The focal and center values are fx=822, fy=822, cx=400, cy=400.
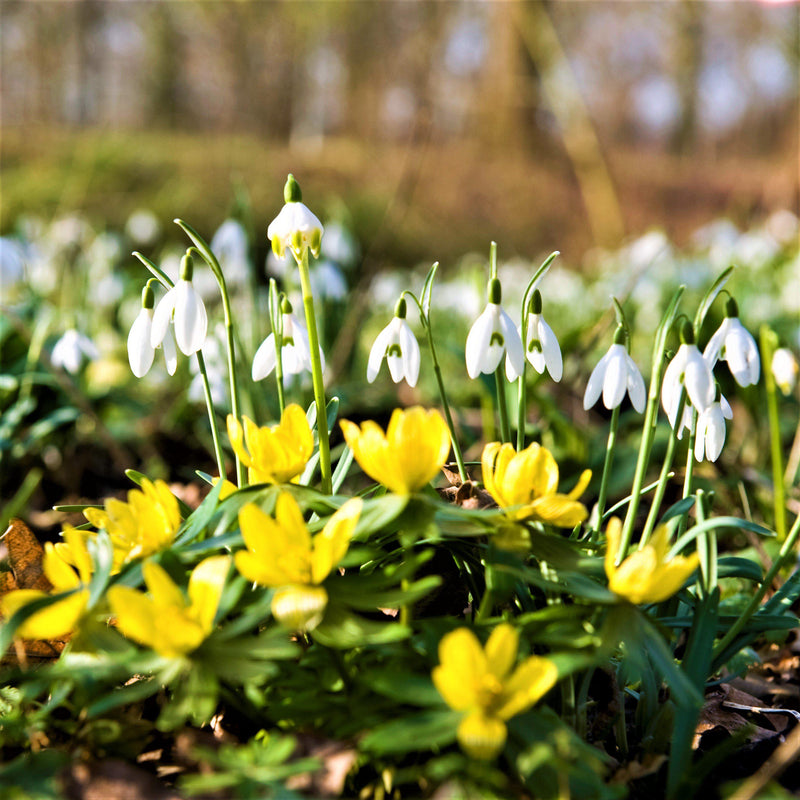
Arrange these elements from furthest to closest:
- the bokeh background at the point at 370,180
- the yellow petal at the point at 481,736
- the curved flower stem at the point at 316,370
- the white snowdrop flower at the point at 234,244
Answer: the bokeh background at the point at 370,180
the white snowdrop flower at the point at 234,244
the curved flower stem at the point at 316,370
the yellow petal at the point at 481,736

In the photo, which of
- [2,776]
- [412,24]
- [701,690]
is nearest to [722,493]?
[701,690]

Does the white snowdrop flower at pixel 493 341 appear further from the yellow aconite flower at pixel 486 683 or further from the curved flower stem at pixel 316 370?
the yellow aconite flower at pixel 486 683

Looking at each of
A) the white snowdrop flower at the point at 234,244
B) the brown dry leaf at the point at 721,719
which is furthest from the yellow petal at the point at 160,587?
the white snowdrop flower at the point at 234,244

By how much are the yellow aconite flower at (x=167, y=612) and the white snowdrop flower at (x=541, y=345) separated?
21.6 inches

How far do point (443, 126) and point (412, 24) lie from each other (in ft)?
9.12

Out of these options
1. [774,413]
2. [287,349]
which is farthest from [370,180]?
[287,349]

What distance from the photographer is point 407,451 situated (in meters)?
0.89

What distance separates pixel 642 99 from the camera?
88.1 feet

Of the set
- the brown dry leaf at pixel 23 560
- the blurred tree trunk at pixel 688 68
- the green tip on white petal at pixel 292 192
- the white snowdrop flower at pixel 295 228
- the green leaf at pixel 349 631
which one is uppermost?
the blurred tree trunk at pixel 688 68

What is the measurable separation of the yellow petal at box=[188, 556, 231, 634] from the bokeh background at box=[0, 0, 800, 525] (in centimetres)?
43

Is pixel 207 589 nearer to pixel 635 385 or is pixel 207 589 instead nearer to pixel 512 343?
pixel 512 343

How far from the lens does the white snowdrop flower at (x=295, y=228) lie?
43.1 inches

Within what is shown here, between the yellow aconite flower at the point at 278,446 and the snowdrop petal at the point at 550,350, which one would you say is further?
the snowdrop petal at the point at 550,350

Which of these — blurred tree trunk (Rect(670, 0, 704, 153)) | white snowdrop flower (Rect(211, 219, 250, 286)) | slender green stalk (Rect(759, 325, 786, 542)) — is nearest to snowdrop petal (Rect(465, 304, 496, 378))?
slender green stalk (Rect(759, 325, 786, 542))
